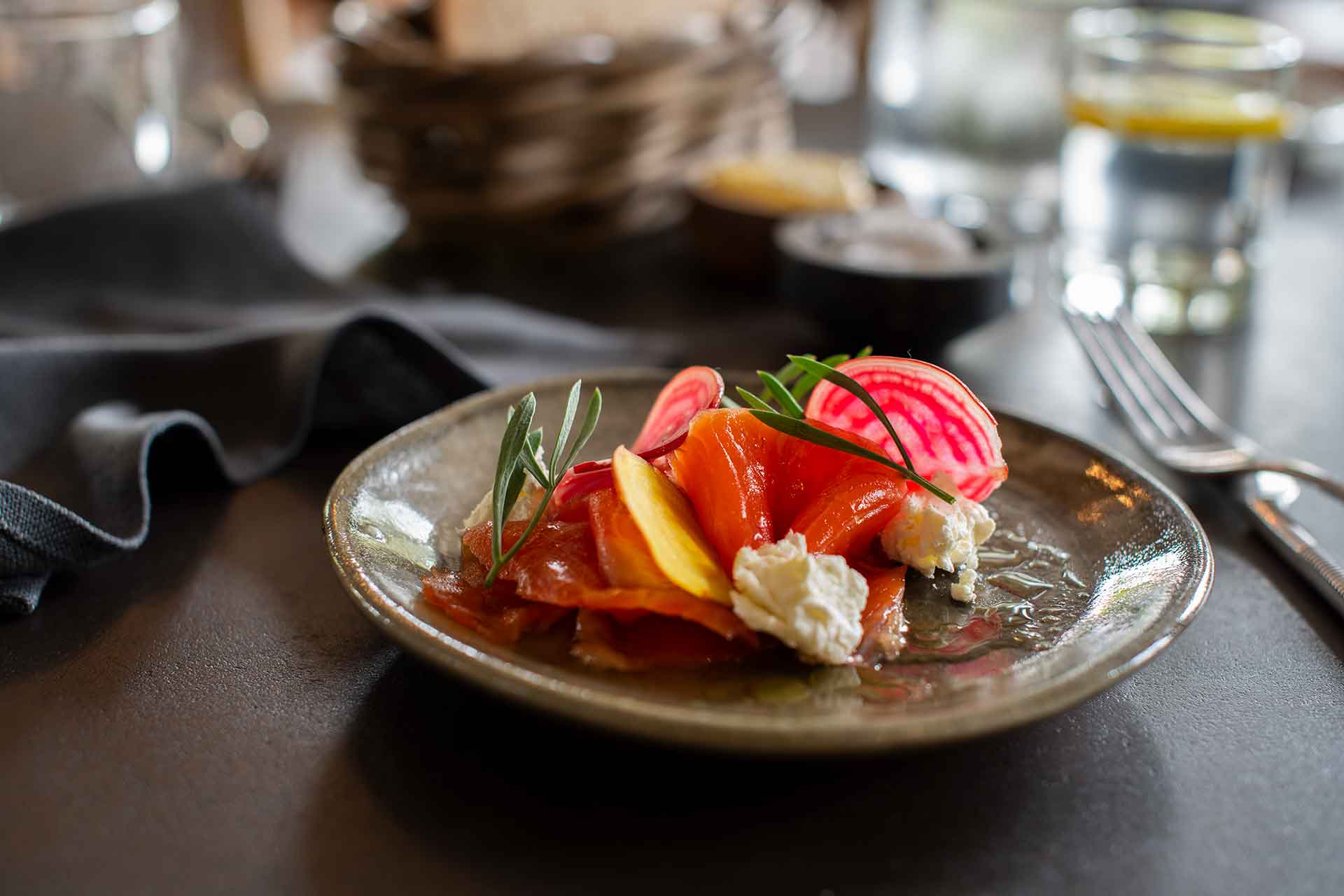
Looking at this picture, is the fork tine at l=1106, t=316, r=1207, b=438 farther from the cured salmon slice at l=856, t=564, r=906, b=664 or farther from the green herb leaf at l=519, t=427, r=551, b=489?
the green herb leaf at l=519, t=427, r=551, b=489

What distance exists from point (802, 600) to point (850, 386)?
0.18 metres

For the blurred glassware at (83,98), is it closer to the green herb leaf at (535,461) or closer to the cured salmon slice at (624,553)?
the green herb leaf at (535,461)

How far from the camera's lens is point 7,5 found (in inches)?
66.4

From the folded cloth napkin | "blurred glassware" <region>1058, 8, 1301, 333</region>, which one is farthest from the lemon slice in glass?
the folded cloth napkin

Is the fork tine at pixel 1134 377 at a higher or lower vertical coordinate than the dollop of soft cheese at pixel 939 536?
lower

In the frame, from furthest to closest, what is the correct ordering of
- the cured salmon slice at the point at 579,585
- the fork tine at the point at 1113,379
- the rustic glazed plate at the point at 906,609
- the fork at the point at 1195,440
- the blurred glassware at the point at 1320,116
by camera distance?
the blurred glassware at the point at 1320,116, the fork tine at the point at 1113,379, the fork at the point at 1195,440, the cured salmon slice at the point at 579,585, the rustic glazed plate at the point at 906,609

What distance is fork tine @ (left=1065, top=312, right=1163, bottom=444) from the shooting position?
121cm

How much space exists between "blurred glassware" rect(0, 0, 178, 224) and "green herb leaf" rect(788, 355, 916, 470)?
1.15 m

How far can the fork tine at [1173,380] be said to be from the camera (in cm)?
124

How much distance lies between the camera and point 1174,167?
155 cm

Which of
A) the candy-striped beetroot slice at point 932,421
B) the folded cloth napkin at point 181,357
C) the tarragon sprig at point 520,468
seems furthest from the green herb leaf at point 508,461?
the folded cloth napkin at point 181,357

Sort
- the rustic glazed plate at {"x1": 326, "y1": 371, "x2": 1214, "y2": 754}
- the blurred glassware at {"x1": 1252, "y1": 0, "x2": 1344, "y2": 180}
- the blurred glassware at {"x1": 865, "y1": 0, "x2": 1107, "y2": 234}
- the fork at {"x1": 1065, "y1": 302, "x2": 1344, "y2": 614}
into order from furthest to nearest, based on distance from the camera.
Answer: the blurred glassware at {"x1": 1252, "y1": 0, "x2": 1344, "y2": 180} → the blurred glassware at {"x1": 865, "y1": 0, "x2": 1107, "y2": 234} → the fork at {"x1": 1065, "y1": 302, "x2": 1344, "y2": 614} → the rustic glazed plate at {"x1": 326, "y1": 371, "x2": 1214, "y2": 754}

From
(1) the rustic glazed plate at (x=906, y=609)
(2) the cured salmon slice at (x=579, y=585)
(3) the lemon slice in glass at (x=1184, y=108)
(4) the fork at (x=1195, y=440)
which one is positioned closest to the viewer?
(1) the rustic glazed plate at (x=906, y=609)

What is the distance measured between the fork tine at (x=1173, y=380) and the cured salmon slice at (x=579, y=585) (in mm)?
714
